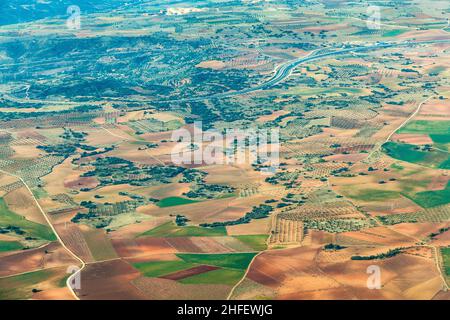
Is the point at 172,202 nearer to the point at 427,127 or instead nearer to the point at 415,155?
the point at 415,155

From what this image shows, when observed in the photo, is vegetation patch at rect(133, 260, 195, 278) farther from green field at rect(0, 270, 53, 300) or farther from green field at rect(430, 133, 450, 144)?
green field at rect(430, 133, 450, 144)

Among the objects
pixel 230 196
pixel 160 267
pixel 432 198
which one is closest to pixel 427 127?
pixel 432 198

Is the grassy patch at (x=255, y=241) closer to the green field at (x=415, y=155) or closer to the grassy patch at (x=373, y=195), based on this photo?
the grassy patch at (x=373, y=195)

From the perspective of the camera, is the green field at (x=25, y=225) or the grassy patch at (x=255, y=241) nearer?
the grassy patch at (x=255, y=241)

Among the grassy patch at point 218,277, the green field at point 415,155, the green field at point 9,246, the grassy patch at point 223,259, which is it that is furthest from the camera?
the green field at point 415,155

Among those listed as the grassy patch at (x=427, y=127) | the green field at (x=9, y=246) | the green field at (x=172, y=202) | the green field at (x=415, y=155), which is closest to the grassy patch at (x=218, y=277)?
the green field at (x=9, y=246)

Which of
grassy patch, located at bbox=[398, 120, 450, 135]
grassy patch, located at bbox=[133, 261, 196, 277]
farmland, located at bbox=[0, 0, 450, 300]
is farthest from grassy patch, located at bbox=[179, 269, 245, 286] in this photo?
grassy patch, located at bbox=[398, 120, 450, 135]

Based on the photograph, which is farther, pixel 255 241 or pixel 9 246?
pixel 9 246
